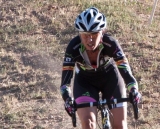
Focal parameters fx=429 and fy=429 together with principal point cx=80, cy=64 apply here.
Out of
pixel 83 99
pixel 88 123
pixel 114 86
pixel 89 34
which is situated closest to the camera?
pixel 88 123

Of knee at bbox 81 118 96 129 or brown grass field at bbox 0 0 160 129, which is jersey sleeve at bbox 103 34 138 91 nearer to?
knee at bbox 81 118 96 129

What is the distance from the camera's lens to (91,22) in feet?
15.1

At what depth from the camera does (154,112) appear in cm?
721

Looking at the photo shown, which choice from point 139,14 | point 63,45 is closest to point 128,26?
point 139,14

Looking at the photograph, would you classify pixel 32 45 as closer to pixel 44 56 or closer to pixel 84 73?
pixel 44 56

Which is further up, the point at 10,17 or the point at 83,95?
the point at 10,17

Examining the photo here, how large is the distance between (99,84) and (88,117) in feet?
2.08

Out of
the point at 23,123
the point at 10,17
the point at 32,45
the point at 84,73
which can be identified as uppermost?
the point at 10,17

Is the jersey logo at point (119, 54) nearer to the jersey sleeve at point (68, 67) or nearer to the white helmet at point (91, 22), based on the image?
the white helmet at point (91, 22)

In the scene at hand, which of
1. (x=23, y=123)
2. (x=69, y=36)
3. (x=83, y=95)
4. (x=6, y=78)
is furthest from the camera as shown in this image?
(x=69, y=36)

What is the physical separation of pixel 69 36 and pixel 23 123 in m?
3.28

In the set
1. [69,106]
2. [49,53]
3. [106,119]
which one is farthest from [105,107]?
[49,53]

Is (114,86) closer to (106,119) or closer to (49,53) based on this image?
(106,119)

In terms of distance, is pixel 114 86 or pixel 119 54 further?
pixel 114 86
